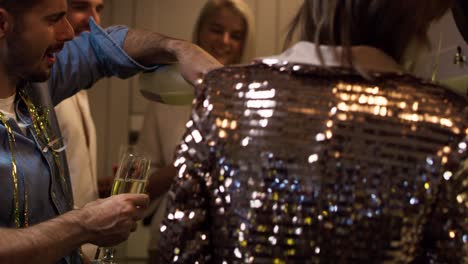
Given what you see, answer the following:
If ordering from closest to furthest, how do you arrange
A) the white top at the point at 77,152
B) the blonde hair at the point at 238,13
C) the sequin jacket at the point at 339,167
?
1. the sequin jacket at the point at 339,167
2. the white top at the point at 77,152
3. the blonde hair at the point at 238,13

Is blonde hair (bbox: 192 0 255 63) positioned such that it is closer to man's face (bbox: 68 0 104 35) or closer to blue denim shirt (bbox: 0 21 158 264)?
man's face (bbox: 68 0 104 35)

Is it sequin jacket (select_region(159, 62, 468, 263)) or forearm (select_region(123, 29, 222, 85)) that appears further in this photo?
forearm (select_region(123, 29, 222, 85))

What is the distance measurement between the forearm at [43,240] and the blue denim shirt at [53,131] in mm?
108

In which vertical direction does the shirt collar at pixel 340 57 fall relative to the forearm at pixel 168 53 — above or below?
above

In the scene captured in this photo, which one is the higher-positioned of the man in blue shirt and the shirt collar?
the shirt collar

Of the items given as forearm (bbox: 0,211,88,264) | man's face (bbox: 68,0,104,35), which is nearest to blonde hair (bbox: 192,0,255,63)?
man's face (bbox: 68,0,104,35)

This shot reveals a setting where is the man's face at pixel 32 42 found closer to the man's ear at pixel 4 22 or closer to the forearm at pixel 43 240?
the man's ear at pixel 4 22

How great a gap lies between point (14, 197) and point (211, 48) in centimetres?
115

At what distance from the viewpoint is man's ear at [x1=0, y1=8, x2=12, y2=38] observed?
1323 millimetres

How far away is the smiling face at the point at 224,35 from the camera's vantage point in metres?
2.29

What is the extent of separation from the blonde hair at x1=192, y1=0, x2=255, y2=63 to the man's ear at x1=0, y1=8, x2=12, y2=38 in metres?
1.05

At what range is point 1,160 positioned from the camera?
1260 mm

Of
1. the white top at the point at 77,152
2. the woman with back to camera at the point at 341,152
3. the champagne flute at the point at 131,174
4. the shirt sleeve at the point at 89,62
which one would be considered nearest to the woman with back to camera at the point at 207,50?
the white top at the point at 77,152

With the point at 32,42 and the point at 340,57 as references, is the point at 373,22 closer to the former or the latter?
the point at 340,57
